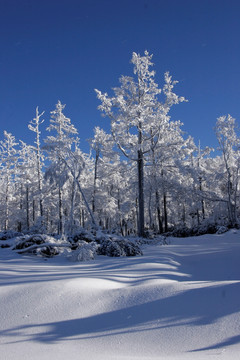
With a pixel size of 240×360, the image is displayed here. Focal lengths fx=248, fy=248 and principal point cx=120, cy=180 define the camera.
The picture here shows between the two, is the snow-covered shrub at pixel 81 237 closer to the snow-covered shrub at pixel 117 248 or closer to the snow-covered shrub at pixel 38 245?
the snow-covered shrub at pixel 117 248

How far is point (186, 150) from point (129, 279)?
38.7ft

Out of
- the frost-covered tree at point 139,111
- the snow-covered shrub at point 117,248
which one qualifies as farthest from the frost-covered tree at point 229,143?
the snow-covered shrub at point 117,248

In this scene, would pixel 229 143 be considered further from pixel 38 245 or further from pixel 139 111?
pixel 38 245

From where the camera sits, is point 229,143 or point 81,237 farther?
point 229,143

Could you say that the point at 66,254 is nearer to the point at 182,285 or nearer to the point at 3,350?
the point at 182,285

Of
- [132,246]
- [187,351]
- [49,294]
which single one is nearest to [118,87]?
[132,246]

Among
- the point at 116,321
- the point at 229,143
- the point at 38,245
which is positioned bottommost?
the point at 116,321

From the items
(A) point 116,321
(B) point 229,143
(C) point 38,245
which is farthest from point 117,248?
(B) point 229,143

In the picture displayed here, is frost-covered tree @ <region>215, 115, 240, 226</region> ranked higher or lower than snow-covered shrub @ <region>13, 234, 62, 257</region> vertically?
higher

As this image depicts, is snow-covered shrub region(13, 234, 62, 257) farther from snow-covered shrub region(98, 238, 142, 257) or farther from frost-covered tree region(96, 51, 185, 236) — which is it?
frost-covered tree region(96, 51, 185, 236)

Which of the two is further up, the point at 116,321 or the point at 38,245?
the point at 38,245

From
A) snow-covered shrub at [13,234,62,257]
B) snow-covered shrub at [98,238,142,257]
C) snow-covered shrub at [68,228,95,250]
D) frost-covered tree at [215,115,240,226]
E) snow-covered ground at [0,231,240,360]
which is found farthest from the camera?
frost-covered tree at [215,115,240,226]

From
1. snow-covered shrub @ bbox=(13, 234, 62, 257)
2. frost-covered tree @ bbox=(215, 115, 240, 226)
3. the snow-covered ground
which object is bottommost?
the snow-covered ground

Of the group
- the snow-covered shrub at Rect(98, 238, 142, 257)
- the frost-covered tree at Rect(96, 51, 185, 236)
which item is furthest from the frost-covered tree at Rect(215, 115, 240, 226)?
the snow-covered shrub at Rect(98, 238, 142, 257)
